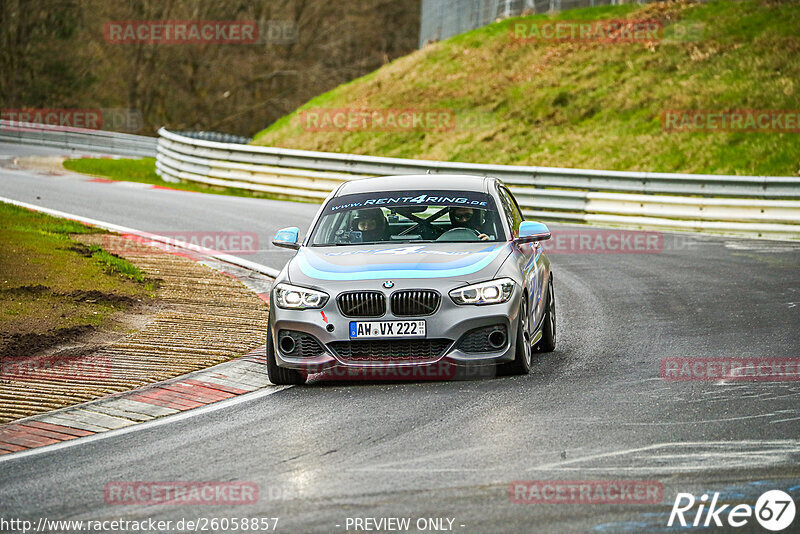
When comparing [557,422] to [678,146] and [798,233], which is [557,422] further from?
[678,146]

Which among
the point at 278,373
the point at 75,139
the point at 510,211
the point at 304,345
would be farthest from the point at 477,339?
the point at 75,139

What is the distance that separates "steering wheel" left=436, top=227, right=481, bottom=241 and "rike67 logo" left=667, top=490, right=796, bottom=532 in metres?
4.25

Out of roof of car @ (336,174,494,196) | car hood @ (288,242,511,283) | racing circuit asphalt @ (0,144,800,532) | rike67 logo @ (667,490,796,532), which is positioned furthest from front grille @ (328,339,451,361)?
rike67 logo @ (667,490,796,532)

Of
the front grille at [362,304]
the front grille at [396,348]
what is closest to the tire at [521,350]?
the front grille at [396,348]

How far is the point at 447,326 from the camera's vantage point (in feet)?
27.1

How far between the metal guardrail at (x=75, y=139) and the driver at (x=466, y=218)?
31.2 metres

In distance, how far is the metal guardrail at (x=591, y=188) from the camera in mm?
19781

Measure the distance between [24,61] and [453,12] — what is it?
24737 mm

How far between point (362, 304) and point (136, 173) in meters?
24.1

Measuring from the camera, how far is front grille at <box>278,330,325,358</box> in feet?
27.7

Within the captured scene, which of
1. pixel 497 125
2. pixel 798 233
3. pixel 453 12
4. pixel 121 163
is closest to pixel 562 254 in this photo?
pixel 798 233

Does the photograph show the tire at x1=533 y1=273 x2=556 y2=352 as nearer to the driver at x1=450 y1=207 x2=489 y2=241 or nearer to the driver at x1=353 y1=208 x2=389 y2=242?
the driver at x1=450 y1=207 x2=489 y2=241

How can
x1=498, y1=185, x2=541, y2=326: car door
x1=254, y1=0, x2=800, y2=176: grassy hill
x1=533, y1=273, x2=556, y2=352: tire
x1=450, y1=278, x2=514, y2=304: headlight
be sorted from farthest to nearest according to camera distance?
1. x1=254, y1=0, x2=800, y2=176: grassy hill
2. x1=533, y1=273, x2=556, y2=352: tire
3. x1=498, y1=185, x2=541, y2=326: car door
4. x1=450, y1=278, x2=514, y2=304: headlight

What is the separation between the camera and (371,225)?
9656mm
